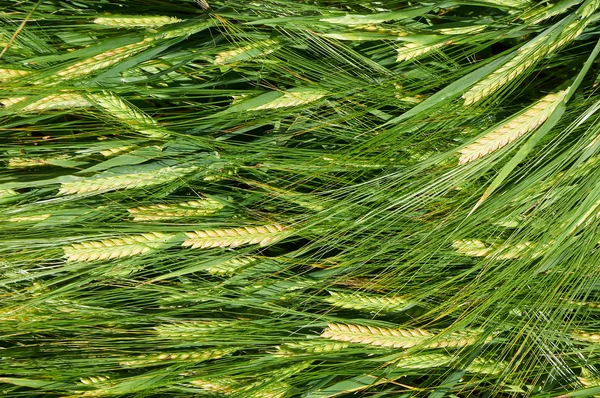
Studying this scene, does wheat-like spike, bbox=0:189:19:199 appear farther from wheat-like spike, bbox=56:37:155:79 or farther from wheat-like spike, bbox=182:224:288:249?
wheat-like spike, bbox=182:224:288:249

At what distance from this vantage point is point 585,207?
3.96 feet

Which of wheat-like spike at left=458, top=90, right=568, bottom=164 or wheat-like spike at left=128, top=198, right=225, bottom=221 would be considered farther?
wheat-like spike at left=128, top=198, right=225, bottom=221

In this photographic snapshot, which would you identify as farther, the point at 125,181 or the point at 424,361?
the point at 424,361

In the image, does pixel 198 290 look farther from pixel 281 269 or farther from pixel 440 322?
pixel 440 322

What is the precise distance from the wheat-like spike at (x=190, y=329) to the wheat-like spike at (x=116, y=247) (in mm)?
195

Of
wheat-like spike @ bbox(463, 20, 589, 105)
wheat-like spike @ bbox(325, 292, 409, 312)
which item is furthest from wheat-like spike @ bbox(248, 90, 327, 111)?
wheat-like spike @ bbox(325, 292, 409, 312)

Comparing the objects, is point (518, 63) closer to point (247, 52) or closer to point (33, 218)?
point (247, 52)

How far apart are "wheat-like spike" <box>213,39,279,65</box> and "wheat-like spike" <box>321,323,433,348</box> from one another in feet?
2.18

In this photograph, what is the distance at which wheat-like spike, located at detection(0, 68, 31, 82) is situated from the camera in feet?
4.16

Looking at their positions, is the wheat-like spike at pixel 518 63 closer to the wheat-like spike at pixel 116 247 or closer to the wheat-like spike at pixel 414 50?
the wheat-like spike at pixel 414 50

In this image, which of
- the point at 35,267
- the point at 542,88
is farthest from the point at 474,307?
the point at 35,267

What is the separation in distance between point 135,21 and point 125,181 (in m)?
0.37

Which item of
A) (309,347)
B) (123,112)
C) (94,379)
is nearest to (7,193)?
(123,112)

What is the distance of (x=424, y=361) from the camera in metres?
1.43
